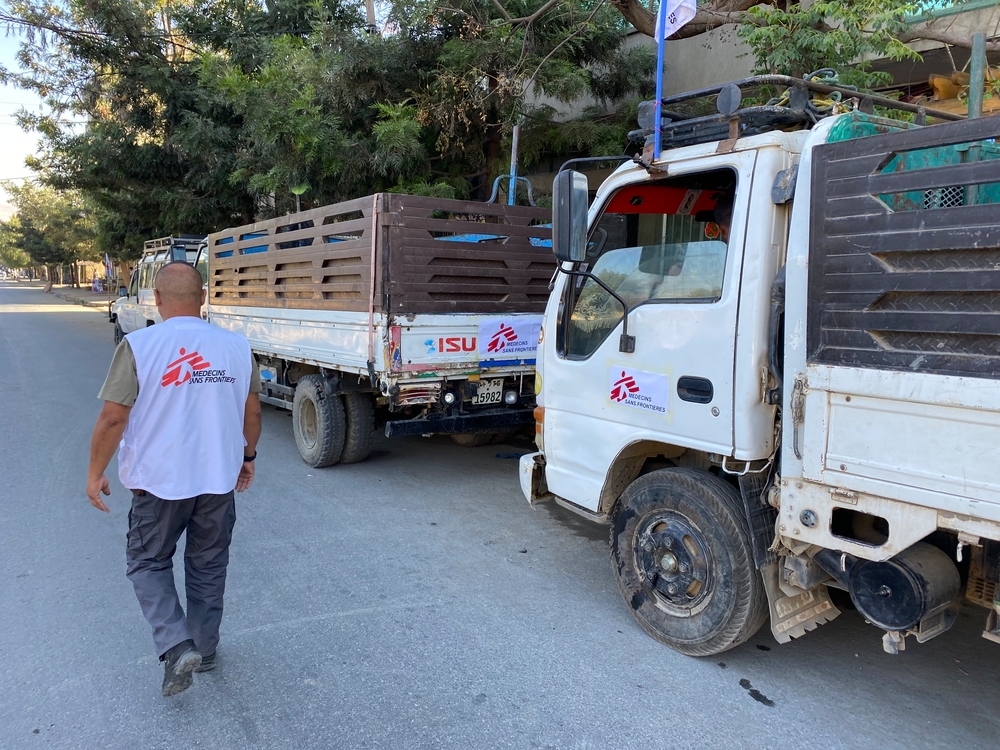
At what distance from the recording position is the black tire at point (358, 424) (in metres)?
6.20

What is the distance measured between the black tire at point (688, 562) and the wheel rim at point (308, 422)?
3801 mm

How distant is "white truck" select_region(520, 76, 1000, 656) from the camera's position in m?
2.17

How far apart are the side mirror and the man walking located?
150 cm

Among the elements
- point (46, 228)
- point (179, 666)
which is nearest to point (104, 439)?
point (179, 666)

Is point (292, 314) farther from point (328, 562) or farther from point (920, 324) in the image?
point (920, 324)

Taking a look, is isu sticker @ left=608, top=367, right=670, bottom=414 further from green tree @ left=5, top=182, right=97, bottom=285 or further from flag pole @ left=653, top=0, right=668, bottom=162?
green tree @ left=5, top=182, right=97, bottom=285

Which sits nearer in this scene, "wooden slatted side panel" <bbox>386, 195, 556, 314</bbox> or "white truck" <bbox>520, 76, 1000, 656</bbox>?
"white truck" <bbox>520, 76, 1000, 656</bbox>

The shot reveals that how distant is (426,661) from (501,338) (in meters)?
3.11

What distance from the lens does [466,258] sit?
18.4 feet

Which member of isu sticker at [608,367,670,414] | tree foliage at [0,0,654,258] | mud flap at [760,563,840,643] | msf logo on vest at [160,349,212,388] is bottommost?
mud flap at [760,563,840,643]

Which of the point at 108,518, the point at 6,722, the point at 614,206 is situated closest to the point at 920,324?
the point at 614,206

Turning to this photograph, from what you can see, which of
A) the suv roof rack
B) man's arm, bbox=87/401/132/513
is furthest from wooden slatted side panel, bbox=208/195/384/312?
man's arm, bbox=87/401/132/513

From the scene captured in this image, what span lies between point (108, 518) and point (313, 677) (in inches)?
109

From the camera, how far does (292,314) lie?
22.1ft
